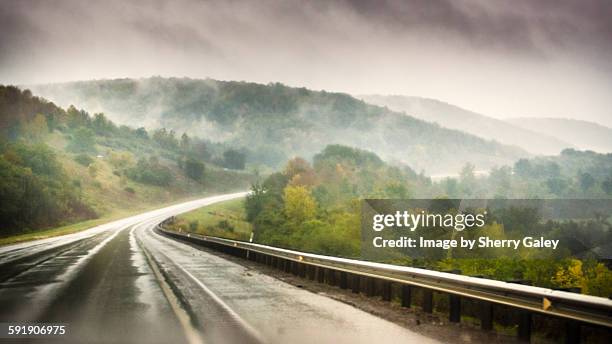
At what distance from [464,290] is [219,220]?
4479 inches

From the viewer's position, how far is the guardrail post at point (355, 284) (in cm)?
1362

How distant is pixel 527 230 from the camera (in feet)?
457

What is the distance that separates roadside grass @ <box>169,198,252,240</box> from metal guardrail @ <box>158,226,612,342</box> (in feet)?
263

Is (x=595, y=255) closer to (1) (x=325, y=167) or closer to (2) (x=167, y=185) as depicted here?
(1) (x=325, y=167)

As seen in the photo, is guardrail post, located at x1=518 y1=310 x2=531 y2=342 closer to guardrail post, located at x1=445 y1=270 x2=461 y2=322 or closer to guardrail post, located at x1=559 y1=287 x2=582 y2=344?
guardrail post, located at x1=559 y1=287 x2=582 y2=344

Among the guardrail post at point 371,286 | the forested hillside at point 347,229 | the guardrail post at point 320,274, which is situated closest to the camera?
the guardrail post at point 371,286

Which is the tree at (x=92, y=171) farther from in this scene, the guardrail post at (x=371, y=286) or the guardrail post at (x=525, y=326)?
the guardrail post at (x=525, y=326)

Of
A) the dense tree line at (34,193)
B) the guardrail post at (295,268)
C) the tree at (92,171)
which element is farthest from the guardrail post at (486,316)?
the tree at (92,171)

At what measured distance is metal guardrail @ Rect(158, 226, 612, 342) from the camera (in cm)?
684

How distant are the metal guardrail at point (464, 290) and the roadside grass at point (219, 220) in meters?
80.0

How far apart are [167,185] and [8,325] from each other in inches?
7328

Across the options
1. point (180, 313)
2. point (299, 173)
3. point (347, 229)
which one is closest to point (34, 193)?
point (347, 229)

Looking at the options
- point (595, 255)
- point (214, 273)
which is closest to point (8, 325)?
point (214, 273)

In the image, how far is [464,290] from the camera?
935 centimetres
